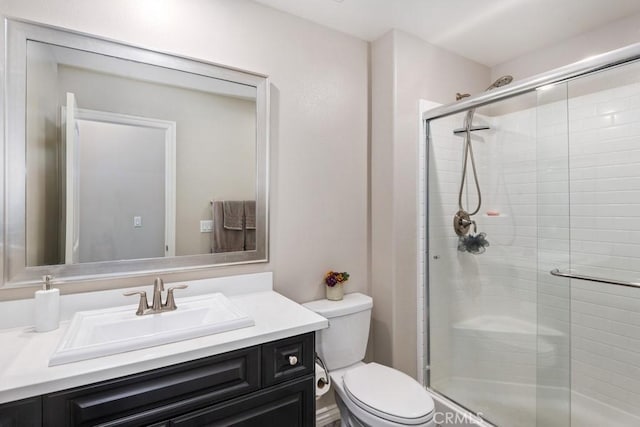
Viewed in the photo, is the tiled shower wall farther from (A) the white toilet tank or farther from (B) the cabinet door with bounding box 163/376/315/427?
(B) the cabinet door with bounding box 163/376/315/427

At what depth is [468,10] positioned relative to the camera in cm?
181

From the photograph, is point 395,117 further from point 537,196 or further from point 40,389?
point 40,389

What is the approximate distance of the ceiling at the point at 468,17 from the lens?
175 centimetres

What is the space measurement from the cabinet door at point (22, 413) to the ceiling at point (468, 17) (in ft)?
6.16

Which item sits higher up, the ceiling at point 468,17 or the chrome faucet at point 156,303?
the ceiling at point 468,17

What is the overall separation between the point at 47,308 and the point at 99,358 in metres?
0.38

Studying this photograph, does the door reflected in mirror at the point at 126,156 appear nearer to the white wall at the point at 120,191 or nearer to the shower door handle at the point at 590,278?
the white wall at the point at 120,191

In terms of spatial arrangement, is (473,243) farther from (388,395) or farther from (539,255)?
(388,395)

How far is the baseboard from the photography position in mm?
1872

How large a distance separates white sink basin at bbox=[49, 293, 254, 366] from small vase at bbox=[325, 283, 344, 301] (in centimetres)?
64

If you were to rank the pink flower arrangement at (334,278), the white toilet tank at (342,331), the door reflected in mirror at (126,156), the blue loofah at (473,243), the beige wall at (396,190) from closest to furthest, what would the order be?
the door reflected in mirror at (126,156) < the white toilet tank at (342,331) < the pink flower arrangement at (334,278) < the beige wall at (396,190) < the blue loofah at (473,243)

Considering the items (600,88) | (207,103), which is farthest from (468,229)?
(207,103)

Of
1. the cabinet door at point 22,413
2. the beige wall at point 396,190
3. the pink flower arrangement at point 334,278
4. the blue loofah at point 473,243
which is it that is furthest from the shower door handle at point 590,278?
the cabinet door at point 22,413

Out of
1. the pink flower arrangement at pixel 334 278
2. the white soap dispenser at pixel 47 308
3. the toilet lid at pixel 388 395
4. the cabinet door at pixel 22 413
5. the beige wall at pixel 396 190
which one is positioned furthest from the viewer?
the beige wall at pixel 396 190
